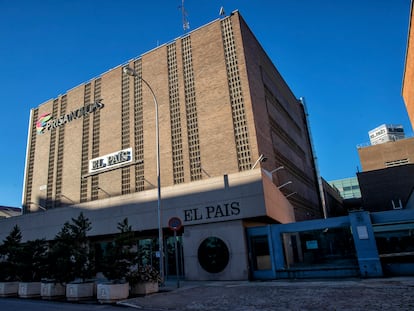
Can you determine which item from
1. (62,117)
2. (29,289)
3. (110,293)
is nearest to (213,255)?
(110,293)

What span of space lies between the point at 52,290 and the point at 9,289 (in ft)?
13.5

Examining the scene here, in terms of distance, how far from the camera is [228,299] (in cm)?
1119

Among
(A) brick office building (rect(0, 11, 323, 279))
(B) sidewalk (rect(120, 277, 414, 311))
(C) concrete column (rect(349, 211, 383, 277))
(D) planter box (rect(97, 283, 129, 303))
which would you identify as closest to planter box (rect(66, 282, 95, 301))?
(D) planter box (rect(97, 283, 129, 303))

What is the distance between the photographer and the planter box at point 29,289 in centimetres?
1520

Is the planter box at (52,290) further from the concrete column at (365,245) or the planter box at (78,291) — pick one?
the concrete column at (365,245)

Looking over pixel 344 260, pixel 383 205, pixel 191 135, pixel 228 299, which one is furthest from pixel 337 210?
pixel 228 299

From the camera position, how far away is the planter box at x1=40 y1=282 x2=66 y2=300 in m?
14.3

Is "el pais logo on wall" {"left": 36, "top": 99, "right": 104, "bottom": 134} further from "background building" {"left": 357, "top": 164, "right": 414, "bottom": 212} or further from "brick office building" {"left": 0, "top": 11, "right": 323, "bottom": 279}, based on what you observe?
"background building" {"left": 357, "top": 164, "right": 414, "bottom": 212}

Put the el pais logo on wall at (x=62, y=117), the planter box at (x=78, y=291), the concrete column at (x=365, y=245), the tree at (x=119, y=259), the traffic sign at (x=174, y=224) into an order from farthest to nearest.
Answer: the el pais logo on wall at (x=62, y=117)
the traffic sign at (x=174, y=224)
the concrete column at (x=365, y=245)
the planter box at (x=78, y=291)
the tree at (x=119, y=259)

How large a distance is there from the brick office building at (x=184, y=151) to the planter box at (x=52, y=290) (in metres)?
7.83

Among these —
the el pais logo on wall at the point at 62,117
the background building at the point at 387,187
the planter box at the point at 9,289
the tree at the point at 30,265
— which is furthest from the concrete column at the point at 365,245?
the background building at the point at 387,187

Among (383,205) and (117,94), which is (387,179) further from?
(117,94)

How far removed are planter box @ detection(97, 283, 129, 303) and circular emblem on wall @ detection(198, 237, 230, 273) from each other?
761cm

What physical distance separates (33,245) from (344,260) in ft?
56.6
